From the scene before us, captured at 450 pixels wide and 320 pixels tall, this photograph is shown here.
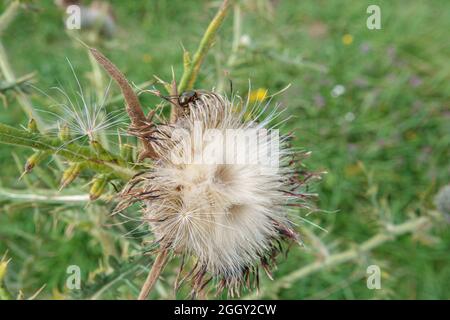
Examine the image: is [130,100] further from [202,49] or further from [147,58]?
[147,58]

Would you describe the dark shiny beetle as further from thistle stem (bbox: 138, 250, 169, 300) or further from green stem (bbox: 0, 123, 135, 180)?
thistle stem (bbox: 138, 250, 169, 300)

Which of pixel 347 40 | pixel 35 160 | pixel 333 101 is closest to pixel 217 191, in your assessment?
pixel 35 160

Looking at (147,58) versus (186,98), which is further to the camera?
(147,58)

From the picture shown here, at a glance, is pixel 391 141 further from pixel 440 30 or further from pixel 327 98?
pixel 440 30

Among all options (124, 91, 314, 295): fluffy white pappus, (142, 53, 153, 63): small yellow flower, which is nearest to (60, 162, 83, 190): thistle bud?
(124, 91, 314, 295): fluffy white pappus

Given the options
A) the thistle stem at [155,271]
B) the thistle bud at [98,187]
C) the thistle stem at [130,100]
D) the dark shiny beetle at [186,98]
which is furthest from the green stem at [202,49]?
the thistle stem at [155,271]
